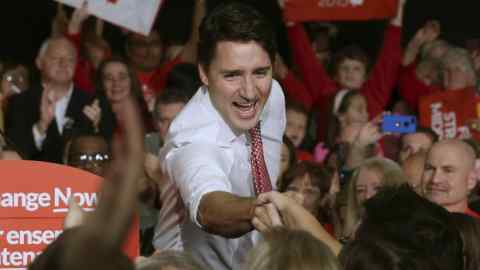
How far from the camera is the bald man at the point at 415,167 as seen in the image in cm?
579

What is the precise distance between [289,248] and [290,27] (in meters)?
5.53

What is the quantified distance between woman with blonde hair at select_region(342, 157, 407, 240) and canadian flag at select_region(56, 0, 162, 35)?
7.00 ft

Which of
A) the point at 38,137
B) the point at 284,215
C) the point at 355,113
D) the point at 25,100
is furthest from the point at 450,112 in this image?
the point at 284,215

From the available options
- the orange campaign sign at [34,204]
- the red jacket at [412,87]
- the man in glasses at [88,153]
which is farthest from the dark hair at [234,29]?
the red jacket at [412,87]

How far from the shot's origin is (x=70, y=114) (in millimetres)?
6906

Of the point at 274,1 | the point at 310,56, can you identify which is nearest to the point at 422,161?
the point at 310,56

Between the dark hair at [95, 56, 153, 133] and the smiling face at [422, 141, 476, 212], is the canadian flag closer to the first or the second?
the dark hair at [95, 56, 153, 133]

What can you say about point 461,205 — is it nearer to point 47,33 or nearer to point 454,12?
point 454,12

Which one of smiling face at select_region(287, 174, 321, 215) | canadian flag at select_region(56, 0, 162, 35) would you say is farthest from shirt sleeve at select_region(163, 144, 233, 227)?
canadian flag at select_region(56, 0, 162, 35)

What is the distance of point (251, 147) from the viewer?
3.78 meters

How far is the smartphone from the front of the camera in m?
6.36

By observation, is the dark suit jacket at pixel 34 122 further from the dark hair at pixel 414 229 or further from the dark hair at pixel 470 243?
the dark hair at pixel 414 229

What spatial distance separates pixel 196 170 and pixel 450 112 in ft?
12.6

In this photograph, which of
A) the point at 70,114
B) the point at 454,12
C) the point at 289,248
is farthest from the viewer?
the point at 454,12
